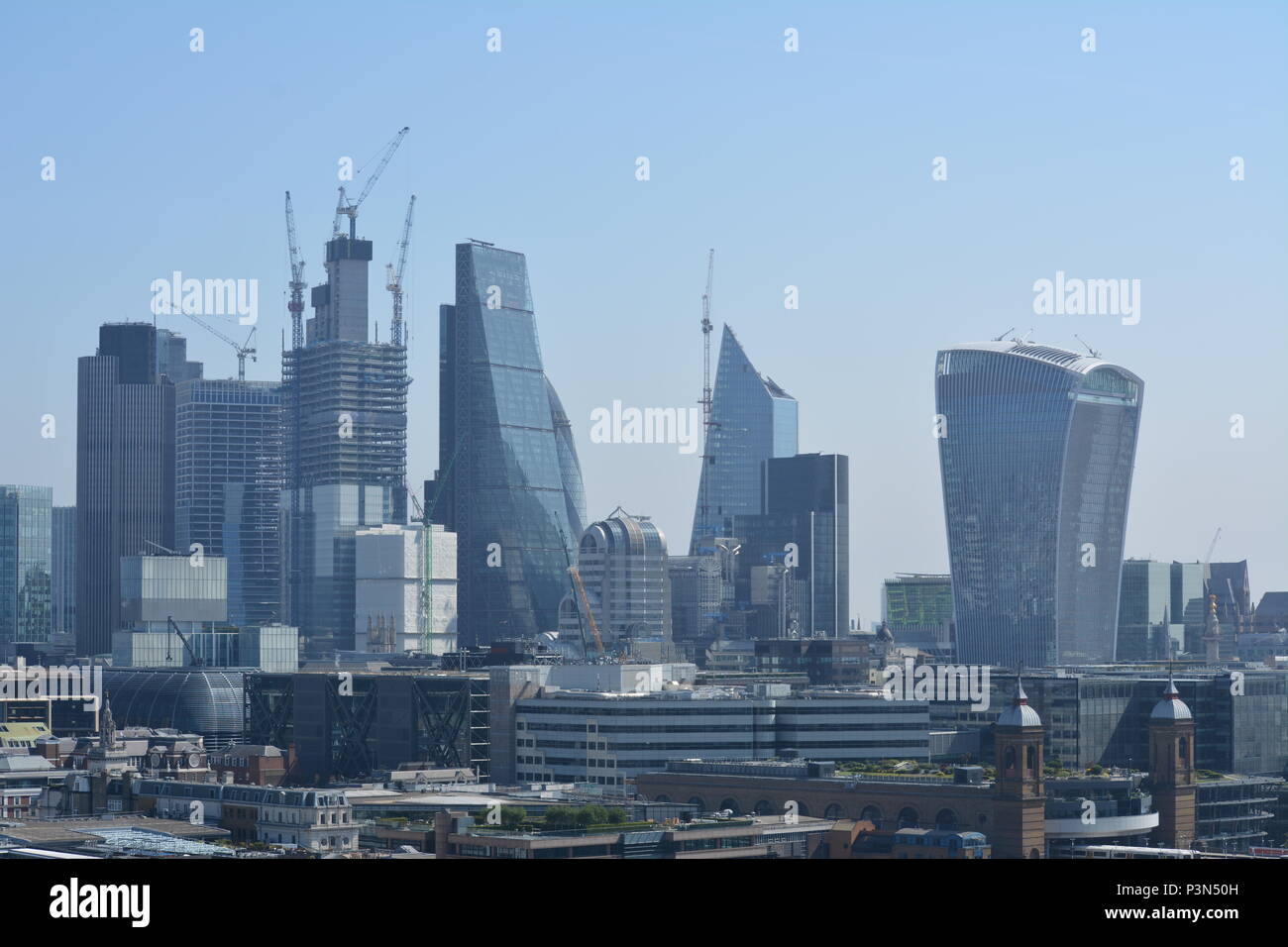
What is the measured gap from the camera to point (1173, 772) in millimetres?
119000

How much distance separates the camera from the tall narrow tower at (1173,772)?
4601 inches

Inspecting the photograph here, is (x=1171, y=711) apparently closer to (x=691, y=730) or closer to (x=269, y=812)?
(x=691, y=730)

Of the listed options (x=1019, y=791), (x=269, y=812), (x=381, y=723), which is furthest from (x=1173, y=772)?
(x=381, y=723)

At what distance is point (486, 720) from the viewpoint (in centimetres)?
15100

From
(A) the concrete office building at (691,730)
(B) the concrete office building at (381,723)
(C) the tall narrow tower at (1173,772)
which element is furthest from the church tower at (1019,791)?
(B) the concrete office building at (381,723)

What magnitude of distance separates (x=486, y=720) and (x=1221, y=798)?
5277 cm

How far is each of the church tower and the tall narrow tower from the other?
13.1m

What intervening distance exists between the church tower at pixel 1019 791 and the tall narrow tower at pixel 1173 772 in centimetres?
1307

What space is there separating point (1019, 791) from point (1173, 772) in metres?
17.3

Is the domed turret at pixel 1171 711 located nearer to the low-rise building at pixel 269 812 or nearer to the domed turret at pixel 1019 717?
the domed turret at pixel 1019 717

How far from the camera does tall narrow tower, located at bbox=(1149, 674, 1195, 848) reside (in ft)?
383

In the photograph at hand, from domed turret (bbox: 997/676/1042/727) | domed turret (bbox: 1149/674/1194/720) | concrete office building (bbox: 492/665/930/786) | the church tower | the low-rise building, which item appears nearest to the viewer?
the low-rise building

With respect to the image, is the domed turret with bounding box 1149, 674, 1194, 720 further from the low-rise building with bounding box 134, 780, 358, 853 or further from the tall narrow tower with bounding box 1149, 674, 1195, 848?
the low-rise building with bounding box 134, 780, 358, 853

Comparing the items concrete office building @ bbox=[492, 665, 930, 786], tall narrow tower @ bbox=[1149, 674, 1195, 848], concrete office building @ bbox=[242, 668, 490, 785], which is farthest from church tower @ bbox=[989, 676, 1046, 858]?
concrete office building @ bbox=[242, 668, 490, 785]
